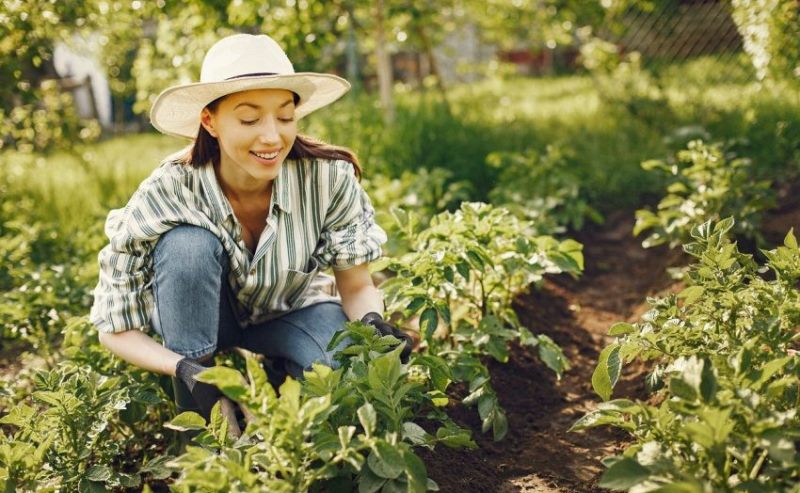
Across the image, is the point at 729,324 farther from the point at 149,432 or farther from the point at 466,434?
the point at 149,432

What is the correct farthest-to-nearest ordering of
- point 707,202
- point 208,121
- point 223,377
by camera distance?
point 707,202 < point 208,121 < point 223,377

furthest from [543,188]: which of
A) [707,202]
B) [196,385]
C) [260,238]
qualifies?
[196,385]

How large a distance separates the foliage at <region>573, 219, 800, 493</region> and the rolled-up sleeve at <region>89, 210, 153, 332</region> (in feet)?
3.87

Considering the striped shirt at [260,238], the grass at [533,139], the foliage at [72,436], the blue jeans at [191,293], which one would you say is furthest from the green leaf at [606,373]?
the grass at [533,139]

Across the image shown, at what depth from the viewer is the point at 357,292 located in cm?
245

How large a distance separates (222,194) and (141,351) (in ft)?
1.54

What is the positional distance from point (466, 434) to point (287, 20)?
10.9 ft

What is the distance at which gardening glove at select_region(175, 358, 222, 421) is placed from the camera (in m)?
2.01

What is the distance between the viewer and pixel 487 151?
15.3 ft

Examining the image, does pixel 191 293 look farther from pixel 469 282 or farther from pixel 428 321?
pixel 469 282

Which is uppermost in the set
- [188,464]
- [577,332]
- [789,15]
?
[789,15]

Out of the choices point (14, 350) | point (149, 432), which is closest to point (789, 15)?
point (149, 432)

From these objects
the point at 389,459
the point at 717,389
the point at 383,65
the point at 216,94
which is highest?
the point at 383,65

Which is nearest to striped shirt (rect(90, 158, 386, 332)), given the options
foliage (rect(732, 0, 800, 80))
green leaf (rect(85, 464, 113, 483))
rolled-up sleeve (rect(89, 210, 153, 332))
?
rolled-up sleeve (rect(89, 210, 153, 332))
